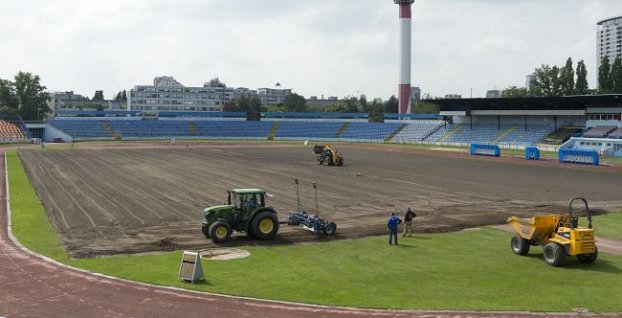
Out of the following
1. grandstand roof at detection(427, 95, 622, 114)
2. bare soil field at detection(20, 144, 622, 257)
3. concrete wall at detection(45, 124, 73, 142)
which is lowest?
bare soil field at detection(20, 144, 622, 257)

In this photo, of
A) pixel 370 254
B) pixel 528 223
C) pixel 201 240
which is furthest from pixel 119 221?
pixel 528 223

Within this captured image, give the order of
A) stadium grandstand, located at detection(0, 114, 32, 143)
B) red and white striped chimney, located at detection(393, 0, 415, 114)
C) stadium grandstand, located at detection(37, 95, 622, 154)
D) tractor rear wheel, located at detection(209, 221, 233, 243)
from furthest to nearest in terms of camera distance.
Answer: red and white striped chimney, located at detection(393, 0, 415, 114), stadium grandstand, located at detection(0, 114, 32, 143), stadium grandstand, located at detection(37, 95, 622, 154), tractor rear wheel, located at detection(209, 221, 233, 243)

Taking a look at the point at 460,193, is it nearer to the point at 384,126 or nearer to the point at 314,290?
the point at 314,290

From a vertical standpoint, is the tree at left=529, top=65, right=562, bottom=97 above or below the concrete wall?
above

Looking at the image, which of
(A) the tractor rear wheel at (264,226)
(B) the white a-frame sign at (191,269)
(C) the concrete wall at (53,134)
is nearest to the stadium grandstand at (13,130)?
(C) the concrete wall at (53,134)

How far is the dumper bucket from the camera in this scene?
21.4m

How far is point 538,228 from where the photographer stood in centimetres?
2161

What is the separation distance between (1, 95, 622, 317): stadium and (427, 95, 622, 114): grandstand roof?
0.83 m

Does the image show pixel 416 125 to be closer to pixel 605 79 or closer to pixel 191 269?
pixel 605 79

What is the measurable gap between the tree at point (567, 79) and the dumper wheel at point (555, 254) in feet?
390

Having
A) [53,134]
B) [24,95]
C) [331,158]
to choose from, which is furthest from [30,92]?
[331,158]

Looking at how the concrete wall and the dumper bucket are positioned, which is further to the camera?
the concrete wall

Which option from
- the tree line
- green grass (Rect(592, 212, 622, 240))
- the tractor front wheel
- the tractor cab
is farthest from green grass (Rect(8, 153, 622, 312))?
the tree line

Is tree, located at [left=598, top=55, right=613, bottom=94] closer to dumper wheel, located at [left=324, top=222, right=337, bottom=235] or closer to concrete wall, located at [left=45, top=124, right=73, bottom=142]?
concrete wall, located at [left=45, top=124, right=73, bottom=142]
